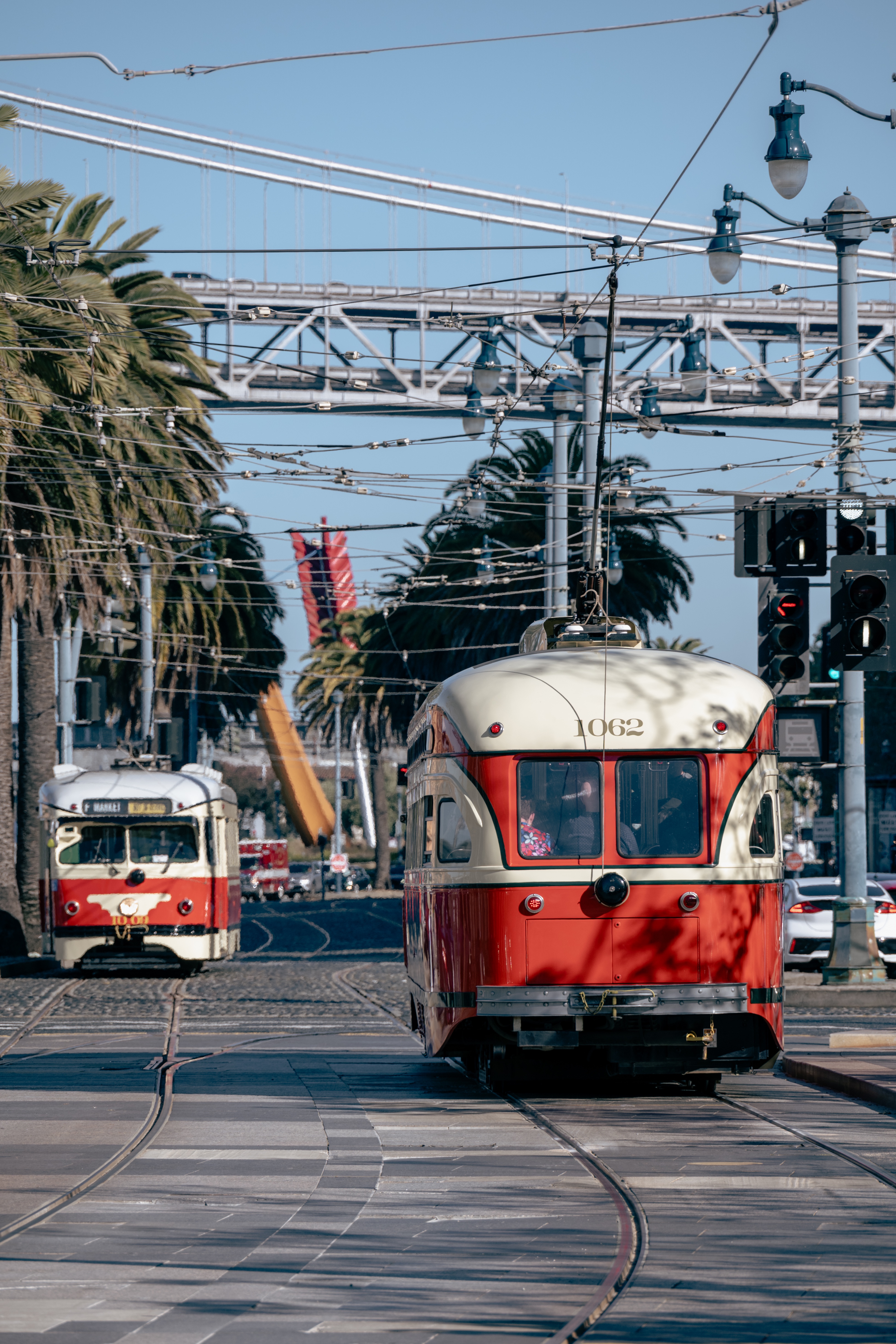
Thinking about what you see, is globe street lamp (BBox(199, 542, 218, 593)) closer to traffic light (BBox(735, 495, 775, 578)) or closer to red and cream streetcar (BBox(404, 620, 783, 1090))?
traffic light (BBox(735, 495, 775, 578))

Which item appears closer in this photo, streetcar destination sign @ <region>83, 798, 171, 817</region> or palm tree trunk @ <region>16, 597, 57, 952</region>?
streetcar destination sign @ <region>83, 798, 171, 817</region>

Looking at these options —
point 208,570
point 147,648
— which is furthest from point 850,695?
point 147,648

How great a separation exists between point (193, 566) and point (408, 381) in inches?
747

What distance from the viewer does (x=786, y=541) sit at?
1828cm

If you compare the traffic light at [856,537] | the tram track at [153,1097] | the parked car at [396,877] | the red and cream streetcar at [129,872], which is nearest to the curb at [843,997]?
the traffic light at [856,537]

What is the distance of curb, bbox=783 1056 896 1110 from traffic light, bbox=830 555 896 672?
3.62 m

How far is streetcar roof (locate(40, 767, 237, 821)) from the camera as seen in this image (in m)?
30.5

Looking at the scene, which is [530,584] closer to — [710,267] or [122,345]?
[122,345]

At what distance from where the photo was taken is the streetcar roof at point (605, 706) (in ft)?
44.1

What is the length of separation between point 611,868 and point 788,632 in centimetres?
602

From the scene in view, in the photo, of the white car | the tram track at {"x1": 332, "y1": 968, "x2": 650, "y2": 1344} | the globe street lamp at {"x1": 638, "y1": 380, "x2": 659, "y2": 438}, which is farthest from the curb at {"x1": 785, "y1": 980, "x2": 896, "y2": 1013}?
the tram track at {"x1": 332, "y1": 968, "x2": 650, "y2": 1344}

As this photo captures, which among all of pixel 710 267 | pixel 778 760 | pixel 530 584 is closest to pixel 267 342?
pixel 530 584

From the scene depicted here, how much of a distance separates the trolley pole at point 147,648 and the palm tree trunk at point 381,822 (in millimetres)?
26386

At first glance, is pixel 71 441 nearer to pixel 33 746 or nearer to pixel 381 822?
pixel 33 746
